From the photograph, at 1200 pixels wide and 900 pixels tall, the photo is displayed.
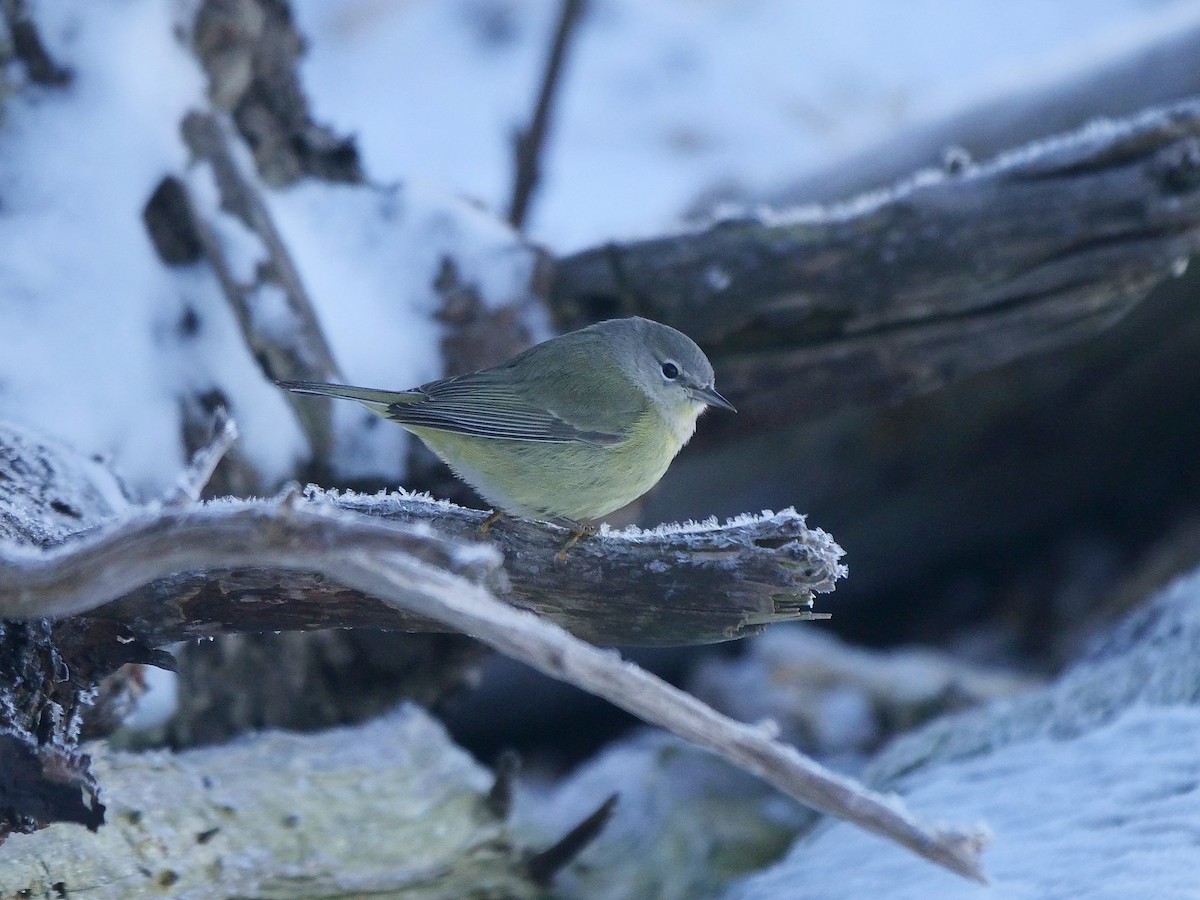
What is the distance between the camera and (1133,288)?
4664mm

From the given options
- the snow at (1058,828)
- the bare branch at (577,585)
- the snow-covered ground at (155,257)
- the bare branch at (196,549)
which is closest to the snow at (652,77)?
the snow-covered ground at (155,257)

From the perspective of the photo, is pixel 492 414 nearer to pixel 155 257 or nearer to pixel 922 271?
pixel 155 257

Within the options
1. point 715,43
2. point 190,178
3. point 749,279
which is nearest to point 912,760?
point 749,279

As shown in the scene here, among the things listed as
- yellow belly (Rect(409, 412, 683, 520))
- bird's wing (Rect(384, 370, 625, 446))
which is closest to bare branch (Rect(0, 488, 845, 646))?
yellow belly (Rect(409, 412, 683, 520))

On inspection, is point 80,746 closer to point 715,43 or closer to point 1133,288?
point 1133,288

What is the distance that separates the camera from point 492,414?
3787mm

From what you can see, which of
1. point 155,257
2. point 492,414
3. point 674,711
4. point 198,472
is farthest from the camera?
point 155,257

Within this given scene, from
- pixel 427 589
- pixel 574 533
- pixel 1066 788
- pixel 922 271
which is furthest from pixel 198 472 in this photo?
pixel 922 271

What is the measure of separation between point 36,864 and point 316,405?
74.4 inches

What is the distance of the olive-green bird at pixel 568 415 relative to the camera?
369cm

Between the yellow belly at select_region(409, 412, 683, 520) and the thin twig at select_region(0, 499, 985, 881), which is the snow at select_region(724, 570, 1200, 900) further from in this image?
the yellow belly at select_region(409, 412, 683, 520)

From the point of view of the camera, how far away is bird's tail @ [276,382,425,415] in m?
3.56

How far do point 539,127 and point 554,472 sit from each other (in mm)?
3053

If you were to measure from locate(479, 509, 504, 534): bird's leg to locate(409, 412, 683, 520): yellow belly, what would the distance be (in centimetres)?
15
